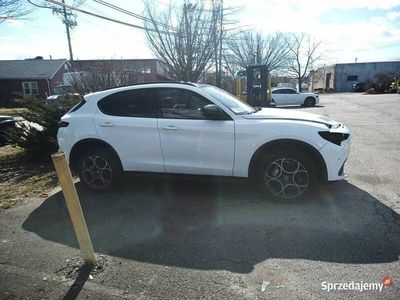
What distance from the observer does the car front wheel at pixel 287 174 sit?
13.3ft

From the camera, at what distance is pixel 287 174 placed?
4.12 m

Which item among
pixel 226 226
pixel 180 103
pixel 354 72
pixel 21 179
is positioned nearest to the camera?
pixel 226 226

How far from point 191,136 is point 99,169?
1692mm

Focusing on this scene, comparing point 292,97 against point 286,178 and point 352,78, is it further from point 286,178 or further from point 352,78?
point 352,78

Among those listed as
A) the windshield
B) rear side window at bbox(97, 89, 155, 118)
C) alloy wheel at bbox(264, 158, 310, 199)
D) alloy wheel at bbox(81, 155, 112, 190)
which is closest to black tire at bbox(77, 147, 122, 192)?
alloy wheel at bbox(81, 155, 112, 190)

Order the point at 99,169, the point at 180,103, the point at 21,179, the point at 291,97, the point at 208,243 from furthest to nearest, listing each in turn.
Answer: the point at 291,97, the point at 21,179, the point at 99,169, the point at 180,103, the point at 208,243

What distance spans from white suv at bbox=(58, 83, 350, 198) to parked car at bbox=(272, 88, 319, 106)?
18645mm

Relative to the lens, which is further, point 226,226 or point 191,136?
point 191,136

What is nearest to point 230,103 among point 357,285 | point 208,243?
point 208,243

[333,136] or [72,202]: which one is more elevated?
[333,136]

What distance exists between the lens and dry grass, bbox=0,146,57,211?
5.29m

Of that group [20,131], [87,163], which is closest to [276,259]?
[87,163]

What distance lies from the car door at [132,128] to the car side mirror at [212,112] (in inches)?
31.3

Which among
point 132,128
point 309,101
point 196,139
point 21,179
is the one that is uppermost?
point 132,128
